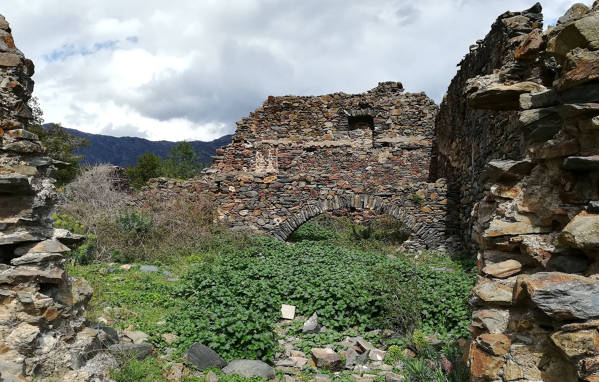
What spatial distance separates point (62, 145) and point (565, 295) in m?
20.6

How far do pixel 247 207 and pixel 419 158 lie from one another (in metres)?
7.66

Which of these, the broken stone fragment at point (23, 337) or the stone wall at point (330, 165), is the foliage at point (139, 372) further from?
the stone wall at point (330, 165)

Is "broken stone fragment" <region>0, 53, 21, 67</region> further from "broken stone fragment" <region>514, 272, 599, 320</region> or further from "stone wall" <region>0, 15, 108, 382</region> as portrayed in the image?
"broken stone fragment" <region>514, 272, 599, 320</region>

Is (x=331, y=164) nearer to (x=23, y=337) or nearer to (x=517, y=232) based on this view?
(x=517, y=232)

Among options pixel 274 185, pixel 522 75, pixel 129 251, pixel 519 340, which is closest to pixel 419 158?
pixel 274 185

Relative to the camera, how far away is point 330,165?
16.0 meters

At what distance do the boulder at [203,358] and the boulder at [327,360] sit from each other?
97 centimetres

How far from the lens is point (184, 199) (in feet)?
35.4

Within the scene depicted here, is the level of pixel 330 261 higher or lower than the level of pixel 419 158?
lower

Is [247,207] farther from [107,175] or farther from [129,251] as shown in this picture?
[107,175]

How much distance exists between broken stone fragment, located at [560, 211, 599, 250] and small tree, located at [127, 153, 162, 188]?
929 inches

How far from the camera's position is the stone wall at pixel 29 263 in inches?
113

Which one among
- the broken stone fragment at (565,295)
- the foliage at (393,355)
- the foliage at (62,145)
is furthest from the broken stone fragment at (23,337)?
the foliage at (62,145)

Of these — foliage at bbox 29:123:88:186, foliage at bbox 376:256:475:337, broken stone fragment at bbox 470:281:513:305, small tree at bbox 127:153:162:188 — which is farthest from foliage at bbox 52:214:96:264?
small tree at bbox 127:153:162:188
